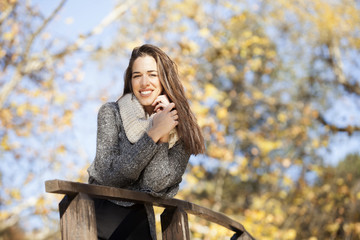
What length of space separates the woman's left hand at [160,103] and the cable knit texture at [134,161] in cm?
11

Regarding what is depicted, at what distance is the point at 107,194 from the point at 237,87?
7.47m

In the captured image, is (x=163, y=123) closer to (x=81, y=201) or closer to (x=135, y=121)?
(x=135, y=121)

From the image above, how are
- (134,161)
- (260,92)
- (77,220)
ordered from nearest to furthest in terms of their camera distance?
(77,220) < (134,161) < (260,92)

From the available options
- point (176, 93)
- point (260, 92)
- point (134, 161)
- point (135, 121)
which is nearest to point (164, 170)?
point (134, 161)

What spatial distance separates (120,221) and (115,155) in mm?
271

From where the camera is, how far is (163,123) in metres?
1.96

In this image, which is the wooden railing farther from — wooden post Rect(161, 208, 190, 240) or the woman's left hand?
the woman's left hand

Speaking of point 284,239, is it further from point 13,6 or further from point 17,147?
point 13,6

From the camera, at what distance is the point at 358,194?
7211 millimetres

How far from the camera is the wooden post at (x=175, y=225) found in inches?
81.0

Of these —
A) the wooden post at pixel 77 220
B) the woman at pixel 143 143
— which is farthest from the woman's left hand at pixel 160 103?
the wooden post at pixel 77 220

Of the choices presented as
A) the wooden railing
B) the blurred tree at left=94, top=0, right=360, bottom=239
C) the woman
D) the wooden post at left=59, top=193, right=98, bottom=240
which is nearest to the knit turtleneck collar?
the woman

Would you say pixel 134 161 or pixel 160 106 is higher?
pixel 160 106

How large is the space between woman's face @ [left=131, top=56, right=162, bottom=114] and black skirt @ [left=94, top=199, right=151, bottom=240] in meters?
0.45
